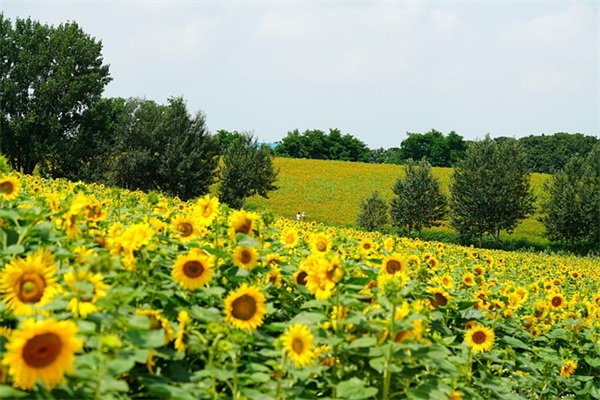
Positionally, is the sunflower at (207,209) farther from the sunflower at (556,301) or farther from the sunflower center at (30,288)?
the sunflower at (556,301)

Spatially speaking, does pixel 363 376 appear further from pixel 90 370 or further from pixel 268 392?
pixel 90 370

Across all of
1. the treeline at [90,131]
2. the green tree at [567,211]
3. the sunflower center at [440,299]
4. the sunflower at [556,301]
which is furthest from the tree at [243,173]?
the sunflower center at [440,299]

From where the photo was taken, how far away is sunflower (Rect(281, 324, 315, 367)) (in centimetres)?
254

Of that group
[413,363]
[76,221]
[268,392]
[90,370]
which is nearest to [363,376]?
[413,363]

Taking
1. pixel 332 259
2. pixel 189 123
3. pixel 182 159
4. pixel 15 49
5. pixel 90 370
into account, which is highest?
pixel 15 49

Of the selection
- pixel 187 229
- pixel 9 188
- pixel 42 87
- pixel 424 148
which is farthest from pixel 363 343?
pixel 424 148

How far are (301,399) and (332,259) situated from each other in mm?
652

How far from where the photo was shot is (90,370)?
200 cm

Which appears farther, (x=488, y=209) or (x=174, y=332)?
(x=488, y=209)

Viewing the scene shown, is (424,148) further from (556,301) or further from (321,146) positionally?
(556,301)

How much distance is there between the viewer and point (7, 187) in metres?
3.62

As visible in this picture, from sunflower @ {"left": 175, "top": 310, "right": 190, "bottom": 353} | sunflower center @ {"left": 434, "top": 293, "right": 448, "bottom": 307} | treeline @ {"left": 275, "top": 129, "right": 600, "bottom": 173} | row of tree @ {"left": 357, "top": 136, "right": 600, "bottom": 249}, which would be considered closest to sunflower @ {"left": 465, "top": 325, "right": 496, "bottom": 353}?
sunflower center @ {"left": 434, "top": 293, "right": 448, "bottom": 307}

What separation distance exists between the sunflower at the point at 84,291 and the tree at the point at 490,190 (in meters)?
43.3

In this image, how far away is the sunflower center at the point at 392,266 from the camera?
3.65 metres
